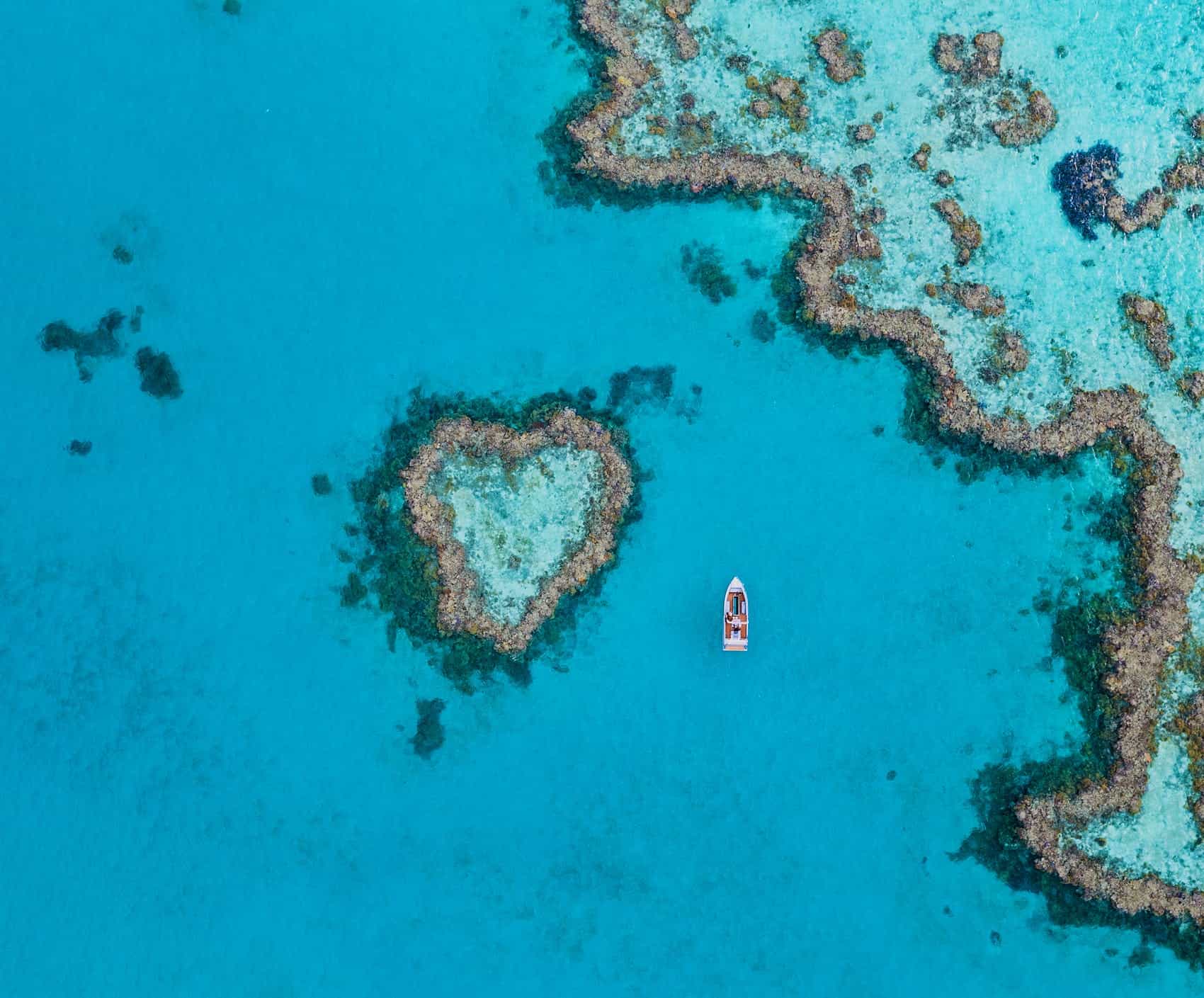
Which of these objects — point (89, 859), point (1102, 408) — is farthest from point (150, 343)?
point (1102, 408)

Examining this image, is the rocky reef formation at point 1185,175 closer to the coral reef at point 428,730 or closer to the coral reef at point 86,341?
the coral reef at point 428,730

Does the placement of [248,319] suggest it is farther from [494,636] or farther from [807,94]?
[807,94]

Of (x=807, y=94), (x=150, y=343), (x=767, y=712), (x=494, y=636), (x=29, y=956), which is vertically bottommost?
(x=29, y=956)

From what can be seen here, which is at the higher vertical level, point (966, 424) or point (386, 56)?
point (386, 56)

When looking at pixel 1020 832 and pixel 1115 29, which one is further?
pixel 1115 29

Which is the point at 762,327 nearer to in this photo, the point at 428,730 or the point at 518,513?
the point at 518,513

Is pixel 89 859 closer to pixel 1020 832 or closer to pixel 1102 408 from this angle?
pixel 1020 832

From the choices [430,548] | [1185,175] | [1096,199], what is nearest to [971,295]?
[1096,199]
